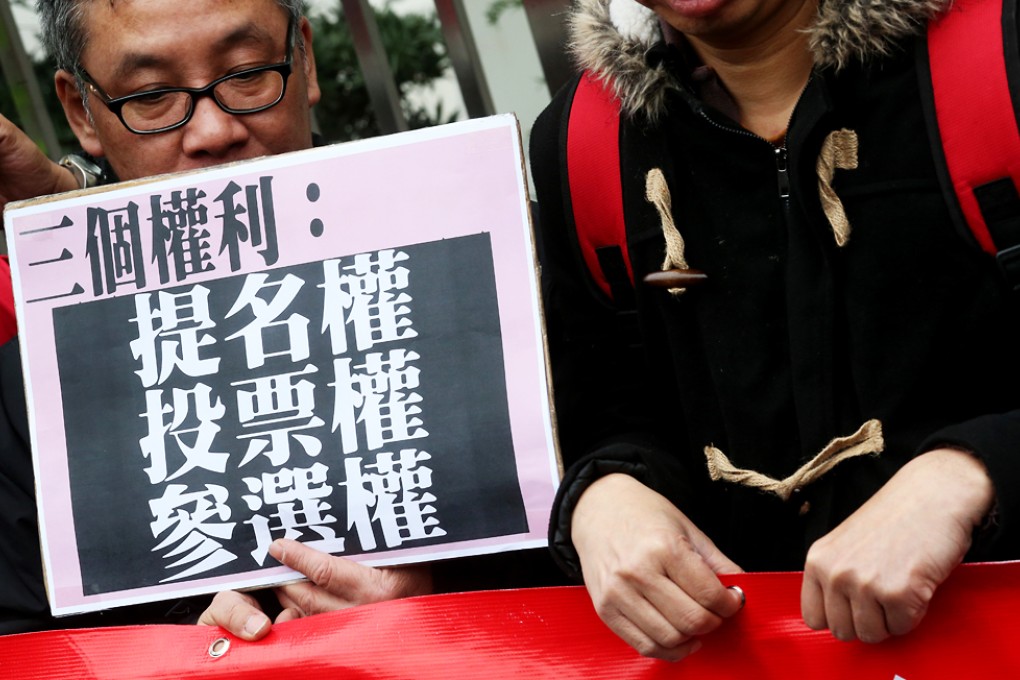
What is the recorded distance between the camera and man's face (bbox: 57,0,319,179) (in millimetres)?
1949

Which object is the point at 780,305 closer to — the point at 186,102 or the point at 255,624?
the point at 255,624

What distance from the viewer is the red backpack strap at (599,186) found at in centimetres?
170

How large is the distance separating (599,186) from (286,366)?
1.70ft

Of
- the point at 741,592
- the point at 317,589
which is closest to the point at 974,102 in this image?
the point at 741,592

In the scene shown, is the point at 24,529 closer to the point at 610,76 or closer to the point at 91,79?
the point at 91,79

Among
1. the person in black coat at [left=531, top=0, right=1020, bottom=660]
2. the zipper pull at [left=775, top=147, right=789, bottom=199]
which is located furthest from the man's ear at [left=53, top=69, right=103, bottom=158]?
the zipper pull at [left=775, top=147, right=789, bottom=199]

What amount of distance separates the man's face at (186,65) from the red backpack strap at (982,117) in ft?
3.61

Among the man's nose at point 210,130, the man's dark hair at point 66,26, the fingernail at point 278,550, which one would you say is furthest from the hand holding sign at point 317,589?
the man's dark hair at point 66,26

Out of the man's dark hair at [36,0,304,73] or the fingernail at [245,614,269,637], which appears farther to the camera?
the man's dark hair at [36,0,304,73]

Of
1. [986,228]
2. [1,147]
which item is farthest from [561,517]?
[1,147]

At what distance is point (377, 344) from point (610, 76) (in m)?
→ 0.51

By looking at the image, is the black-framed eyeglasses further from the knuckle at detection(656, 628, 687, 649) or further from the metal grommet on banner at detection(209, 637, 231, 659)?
the knuckle at detection(656, 628, 687, 649)

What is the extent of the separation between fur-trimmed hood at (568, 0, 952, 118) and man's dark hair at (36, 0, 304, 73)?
63 centimetres

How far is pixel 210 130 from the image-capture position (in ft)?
6.36
